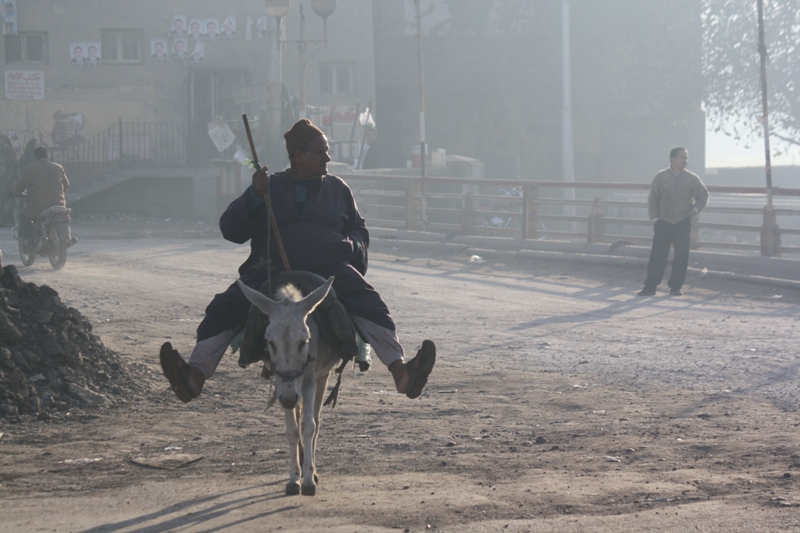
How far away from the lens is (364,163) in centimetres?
3456

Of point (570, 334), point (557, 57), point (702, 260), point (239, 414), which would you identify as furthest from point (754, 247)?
point (557, 57)

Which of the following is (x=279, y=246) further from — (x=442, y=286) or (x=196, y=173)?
(x=196, y=173)

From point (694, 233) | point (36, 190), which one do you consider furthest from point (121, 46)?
point (694, 233)

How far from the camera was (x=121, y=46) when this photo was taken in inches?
1298

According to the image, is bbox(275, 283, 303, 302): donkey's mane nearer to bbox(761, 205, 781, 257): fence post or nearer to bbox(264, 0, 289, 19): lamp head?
bbox(761, 205, 781, 257): fence post

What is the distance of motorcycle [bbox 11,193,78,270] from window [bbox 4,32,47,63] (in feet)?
61.1

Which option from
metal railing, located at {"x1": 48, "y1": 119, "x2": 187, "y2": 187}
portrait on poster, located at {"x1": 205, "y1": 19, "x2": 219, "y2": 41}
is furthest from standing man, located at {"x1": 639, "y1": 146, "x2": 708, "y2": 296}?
portrait on poster, located at {"x1": 205, "y1": 19, "x2": 219, "y2": 41}

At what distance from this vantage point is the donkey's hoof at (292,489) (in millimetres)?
5445

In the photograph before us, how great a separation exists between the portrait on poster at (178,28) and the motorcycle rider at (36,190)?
17740 millimetres

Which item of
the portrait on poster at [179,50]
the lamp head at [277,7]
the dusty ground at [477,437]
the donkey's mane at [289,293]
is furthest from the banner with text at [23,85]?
the donkey's mane at [289,293]

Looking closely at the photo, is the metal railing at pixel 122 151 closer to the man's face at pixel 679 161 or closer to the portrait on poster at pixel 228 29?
the portrait on poster at pixel 228 29

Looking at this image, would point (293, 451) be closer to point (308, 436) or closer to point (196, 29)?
point (308, 436)

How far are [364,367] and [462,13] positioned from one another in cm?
3619

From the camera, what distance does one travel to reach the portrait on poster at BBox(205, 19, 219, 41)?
32997 mm
